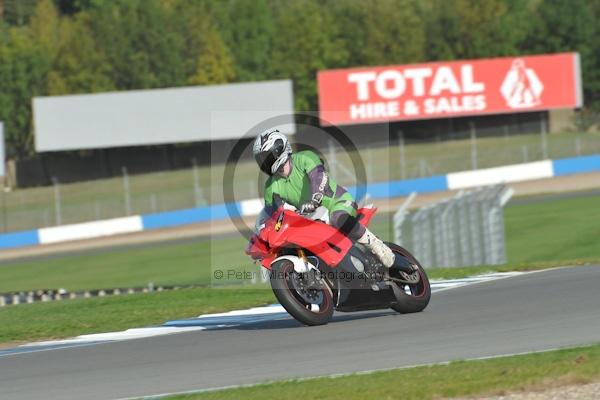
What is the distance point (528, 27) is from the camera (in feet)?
221

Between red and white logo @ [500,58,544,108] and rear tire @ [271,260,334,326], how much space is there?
136ft

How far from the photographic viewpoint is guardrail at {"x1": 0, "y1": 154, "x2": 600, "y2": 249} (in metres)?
41.5

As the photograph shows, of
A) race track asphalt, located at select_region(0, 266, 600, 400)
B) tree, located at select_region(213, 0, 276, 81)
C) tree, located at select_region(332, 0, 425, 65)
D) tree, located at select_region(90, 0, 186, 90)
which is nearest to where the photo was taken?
race track asphalt, located at select_region(0, 266, 600, 400)

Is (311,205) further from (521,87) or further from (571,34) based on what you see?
(571,34)

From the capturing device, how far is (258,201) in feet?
137

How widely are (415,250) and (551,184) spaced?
76.1ft

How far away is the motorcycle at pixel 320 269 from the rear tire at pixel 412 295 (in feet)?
0.06

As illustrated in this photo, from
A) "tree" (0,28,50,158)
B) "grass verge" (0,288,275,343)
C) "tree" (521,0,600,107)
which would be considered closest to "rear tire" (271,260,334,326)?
"grass verge" (0,288,275,343)

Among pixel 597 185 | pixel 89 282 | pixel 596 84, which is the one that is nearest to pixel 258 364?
pixel 89 282

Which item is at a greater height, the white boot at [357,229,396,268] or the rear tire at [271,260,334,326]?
the white boot at [357,229,396,268]

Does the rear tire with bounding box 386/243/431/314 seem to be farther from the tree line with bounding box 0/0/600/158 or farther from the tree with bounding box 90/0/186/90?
the tree with bounding box 90/0/186/90

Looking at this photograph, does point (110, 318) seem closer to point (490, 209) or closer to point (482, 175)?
point (490, 209)

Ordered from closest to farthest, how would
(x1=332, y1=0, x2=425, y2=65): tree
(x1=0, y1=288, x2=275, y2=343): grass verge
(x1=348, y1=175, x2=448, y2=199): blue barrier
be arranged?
1. (x1=0, y1=288, x2=275, y2=343): grass verge
2. (x1=348, y1=175, x2=448, y2=199): blue barrier
3. (x1=332, y1=0, x2=425, y2=65): tree

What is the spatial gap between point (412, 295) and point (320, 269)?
1121 mm
